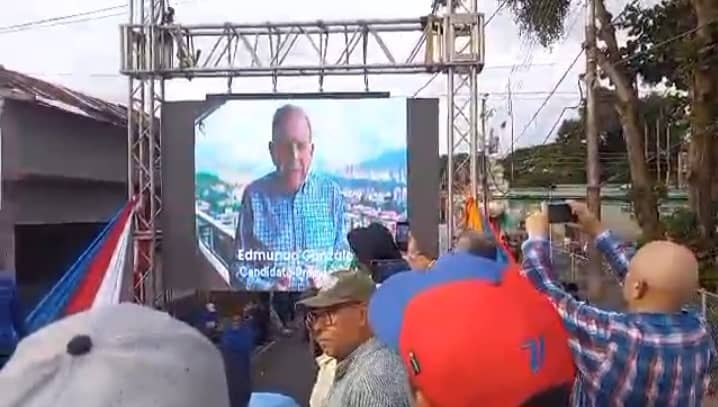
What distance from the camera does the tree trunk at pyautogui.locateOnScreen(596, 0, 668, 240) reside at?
623 inches

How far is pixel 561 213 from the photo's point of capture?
3.07m

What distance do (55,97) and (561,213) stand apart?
36.9ft

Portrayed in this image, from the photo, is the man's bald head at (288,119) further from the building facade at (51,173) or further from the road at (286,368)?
the building facade at (51,173)

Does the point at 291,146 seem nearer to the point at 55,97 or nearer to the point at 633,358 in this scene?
the point at 55,97

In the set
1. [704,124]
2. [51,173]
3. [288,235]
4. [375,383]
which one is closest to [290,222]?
[288,235]

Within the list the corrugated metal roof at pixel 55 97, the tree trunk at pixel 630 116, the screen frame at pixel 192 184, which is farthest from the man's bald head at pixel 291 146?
the tree trunk at pixel 630 116

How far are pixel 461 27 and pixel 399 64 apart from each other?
0.75 meters

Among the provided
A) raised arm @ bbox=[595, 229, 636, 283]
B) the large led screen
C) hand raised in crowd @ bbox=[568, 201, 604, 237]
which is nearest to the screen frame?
the large led screen

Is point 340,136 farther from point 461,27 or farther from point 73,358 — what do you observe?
point 73,358

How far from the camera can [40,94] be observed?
1255 cm

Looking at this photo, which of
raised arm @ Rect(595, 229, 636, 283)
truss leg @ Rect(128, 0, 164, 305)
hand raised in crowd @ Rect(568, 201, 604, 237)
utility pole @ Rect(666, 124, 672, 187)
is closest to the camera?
raised arm @ Rect(595, 229, 636, 283)

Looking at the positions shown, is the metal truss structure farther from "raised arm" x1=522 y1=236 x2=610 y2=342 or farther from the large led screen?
"raised arm" x1=522 y1=236 x2=610 y2=342

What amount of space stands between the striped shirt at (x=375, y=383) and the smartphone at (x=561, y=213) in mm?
658

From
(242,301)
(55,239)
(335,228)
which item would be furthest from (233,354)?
(55,239)
